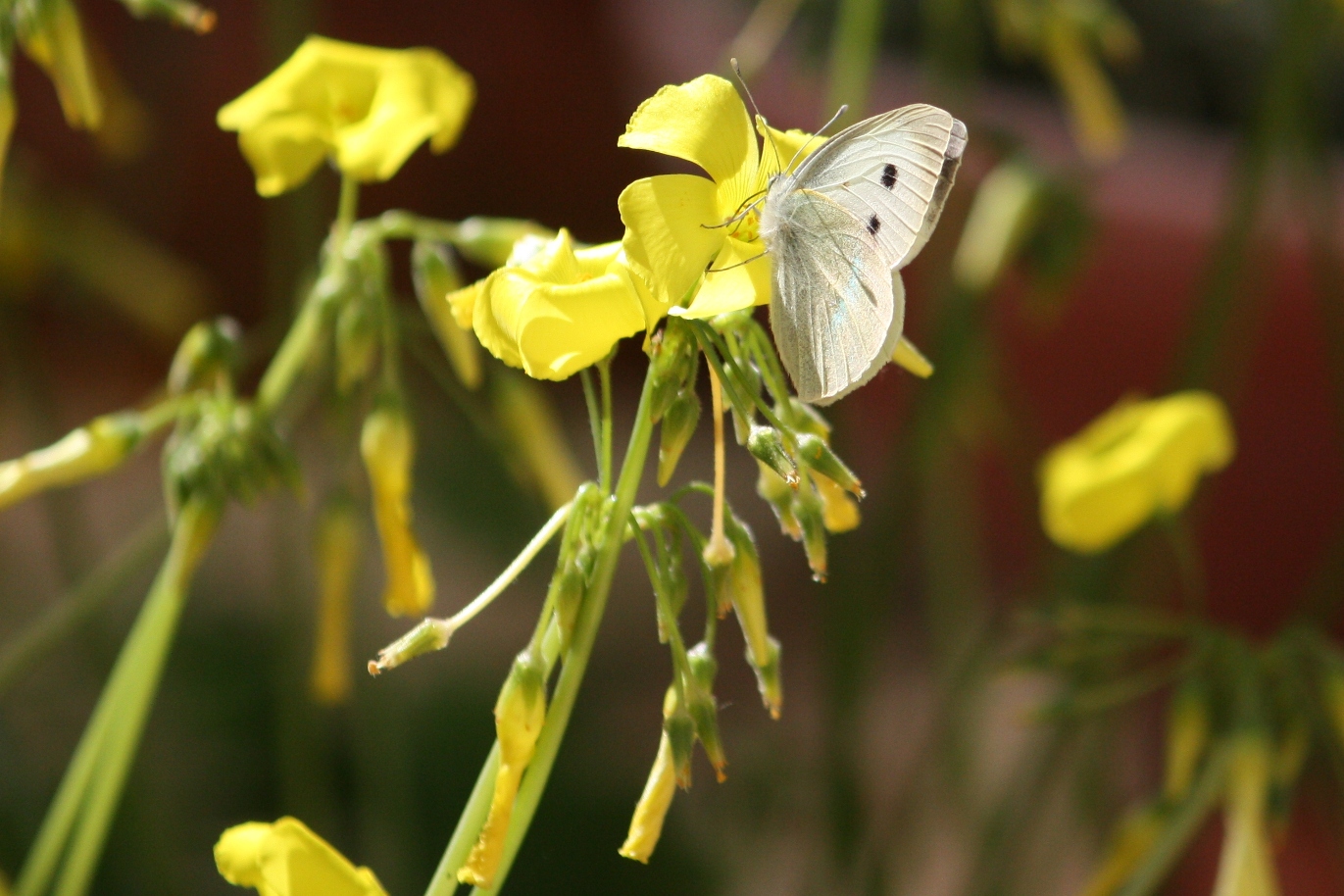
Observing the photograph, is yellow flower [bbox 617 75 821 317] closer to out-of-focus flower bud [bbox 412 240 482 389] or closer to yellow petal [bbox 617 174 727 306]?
yellow petal [bbox 617 174 727 306]

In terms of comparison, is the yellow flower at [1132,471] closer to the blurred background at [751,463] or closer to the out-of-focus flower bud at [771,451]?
→ the blurred background at [751,463]

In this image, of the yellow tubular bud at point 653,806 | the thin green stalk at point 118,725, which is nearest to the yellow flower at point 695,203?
the yellow tubular bud at point 653,806

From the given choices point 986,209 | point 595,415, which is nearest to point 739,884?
point 986,209

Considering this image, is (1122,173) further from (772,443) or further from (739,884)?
(772,443)

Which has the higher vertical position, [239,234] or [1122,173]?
[239,234]

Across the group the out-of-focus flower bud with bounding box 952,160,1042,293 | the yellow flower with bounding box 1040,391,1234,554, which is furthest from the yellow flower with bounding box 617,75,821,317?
the out-of-focus flower bud with bounding box 952,160,1042,293

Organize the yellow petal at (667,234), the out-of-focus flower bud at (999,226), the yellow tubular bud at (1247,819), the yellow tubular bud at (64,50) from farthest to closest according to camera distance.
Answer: the out-of-focus flower bud at (999,226) → the yellow tubular bud at (1247,819) → the yellow tubular bud at (64,50) → the yellow petal at (667,234)

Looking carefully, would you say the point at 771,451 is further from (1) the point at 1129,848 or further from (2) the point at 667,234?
(1) the point at 1129,848
